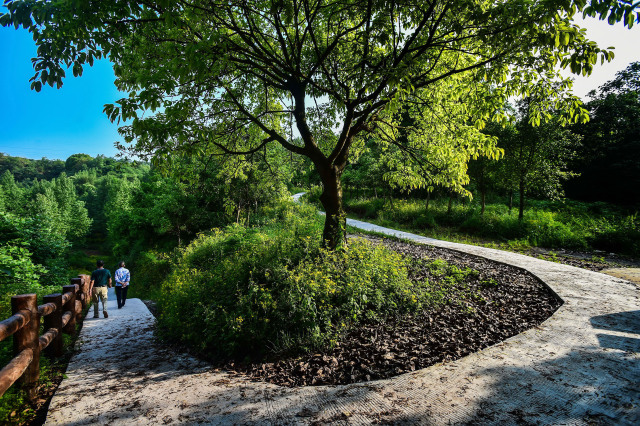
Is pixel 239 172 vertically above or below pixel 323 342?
above

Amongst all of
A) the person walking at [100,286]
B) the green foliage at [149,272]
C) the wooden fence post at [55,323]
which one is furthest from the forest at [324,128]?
the green foliage at [149,272]

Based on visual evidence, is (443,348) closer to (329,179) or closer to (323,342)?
(323,342)

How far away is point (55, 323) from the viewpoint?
4.49m

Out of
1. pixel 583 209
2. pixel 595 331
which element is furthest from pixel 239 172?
pixel 583 209

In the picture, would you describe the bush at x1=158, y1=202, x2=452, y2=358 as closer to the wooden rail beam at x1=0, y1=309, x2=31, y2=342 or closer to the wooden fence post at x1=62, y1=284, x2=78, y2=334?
the wooden fence post at x1=62, y1=284, x2=78, y2=334

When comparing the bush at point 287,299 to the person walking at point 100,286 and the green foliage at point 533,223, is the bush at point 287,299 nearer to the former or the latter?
the person walking at point 100,286

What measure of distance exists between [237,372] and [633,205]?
2806cm

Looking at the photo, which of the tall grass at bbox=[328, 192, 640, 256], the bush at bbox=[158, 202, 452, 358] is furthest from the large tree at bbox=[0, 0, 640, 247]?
the tall grass at bbox=[328, 192, 640, 256]

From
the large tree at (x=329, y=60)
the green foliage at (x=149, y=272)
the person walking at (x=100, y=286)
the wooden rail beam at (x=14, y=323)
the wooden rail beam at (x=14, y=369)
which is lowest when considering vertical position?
the green foliage at (x=149, y=272)

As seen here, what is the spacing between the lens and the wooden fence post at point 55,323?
174 inches

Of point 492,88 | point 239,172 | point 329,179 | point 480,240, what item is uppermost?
point 492,88

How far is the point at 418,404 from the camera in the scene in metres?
2.71

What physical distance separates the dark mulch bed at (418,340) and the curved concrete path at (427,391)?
0.22 metres

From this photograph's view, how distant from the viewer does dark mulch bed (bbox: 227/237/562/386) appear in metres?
3.51
